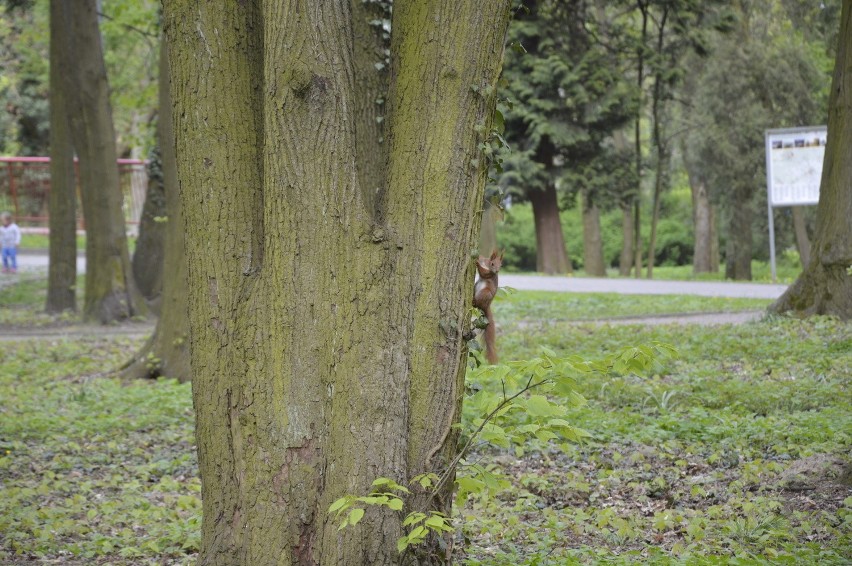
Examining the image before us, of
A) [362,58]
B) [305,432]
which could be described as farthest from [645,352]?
[362,58]

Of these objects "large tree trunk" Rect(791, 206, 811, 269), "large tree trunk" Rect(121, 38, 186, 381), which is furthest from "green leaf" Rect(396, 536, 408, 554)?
"large tree trunk" Rect(791, 206, 811, 269)

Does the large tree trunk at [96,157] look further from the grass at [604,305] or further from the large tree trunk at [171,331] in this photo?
the grass at [604,305]

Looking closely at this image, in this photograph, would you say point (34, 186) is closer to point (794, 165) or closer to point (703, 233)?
point (703, 233)

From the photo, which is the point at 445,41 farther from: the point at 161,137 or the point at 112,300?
the point at 112,300

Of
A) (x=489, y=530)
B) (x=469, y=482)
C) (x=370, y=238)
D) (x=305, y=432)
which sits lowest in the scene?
(x=489, y=530)

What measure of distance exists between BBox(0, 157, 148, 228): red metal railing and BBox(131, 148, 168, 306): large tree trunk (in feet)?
44.6

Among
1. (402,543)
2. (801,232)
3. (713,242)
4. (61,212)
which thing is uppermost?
(61,212)

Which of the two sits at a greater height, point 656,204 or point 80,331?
point 656,204

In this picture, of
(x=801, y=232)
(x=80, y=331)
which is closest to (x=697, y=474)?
(x=80, y=331)

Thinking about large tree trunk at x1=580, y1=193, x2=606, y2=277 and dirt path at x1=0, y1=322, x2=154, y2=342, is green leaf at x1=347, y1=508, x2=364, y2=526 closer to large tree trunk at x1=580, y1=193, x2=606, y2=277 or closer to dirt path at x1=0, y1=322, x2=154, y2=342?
dirt path at x1=0, y1=322, x2=154, y2=342

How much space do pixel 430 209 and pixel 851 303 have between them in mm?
9190

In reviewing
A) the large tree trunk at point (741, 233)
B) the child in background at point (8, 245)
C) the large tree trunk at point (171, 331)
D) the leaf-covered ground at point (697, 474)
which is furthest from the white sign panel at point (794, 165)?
the child in background at point (8, 245)

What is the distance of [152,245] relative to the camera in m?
19.5

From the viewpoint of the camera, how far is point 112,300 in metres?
17.5
